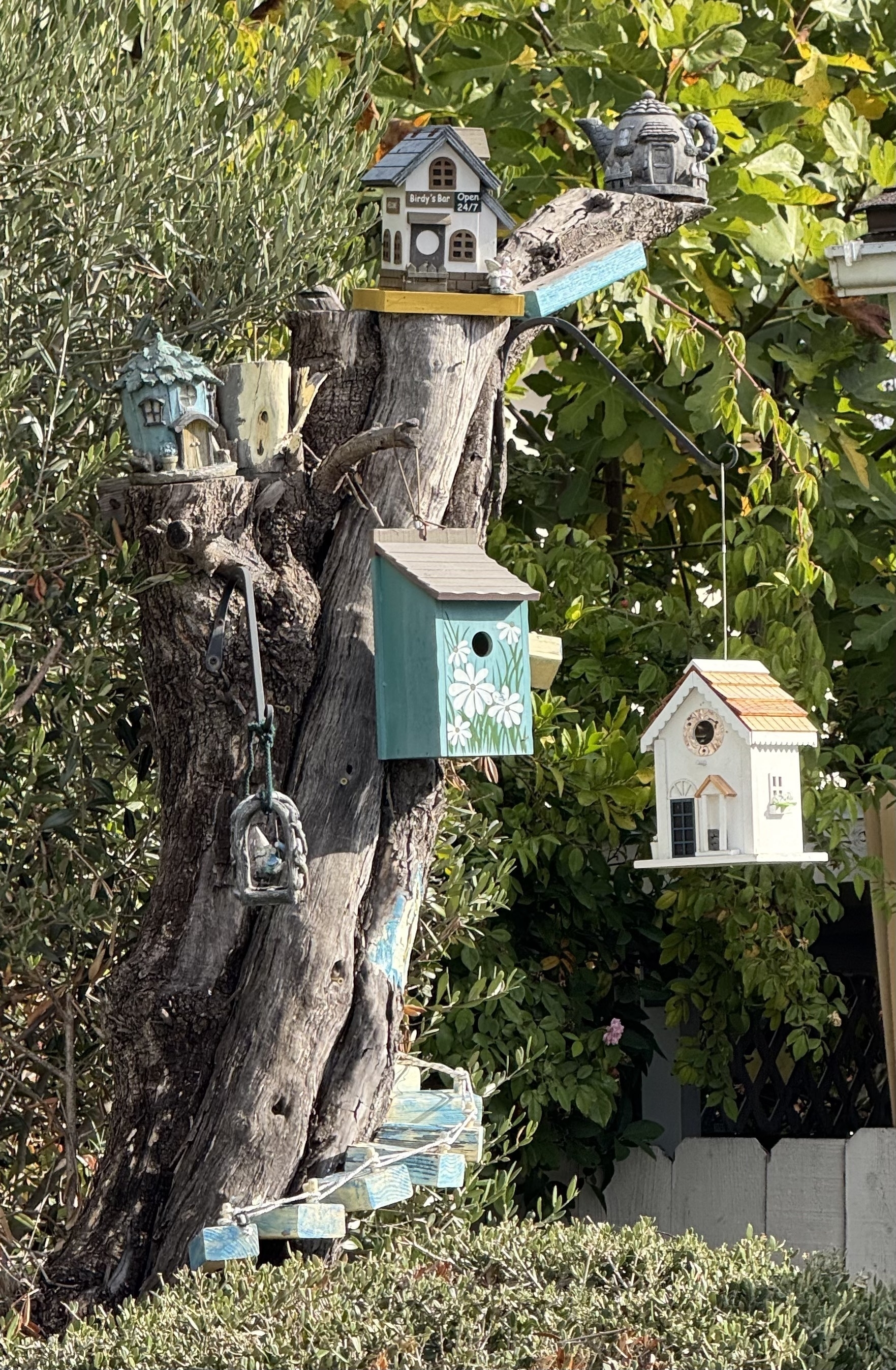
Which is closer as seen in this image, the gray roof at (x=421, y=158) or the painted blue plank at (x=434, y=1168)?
the painted blue plank at (x=434, y=1168)

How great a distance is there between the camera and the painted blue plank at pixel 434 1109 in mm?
4305

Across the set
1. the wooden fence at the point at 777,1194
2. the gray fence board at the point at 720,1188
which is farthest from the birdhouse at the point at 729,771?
the gray fence board at the point at 720,1188

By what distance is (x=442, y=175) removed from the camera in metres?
4.29

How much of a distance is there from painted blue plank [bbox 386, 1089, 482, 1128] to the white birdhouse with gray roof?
1.99 meters

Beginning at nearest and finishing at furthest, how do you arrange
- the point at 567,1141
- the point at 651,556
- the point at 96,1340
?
1. the point at 96,1340
2. the point at 567,1141
3. the point at 651,556

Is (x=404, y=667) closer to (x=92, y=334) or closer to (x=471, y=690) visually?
(x=471, y=690)

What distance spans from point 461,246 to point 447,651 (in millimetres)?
1085

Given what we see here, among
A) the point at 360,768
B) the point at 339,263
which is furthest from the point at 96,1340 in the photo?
the point at 339,263

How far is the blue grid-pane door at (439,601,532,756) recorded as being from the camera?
3906mm

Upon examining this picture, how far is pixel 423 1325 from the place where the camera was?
3828 millimetres

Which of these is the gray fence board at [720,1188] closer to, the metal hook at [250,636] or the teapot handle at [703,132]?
the metal hook at [250,636]

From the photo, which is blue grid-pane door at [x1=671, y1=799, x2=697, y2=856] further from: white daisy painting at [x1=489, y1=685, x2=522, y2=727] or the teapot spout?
the teapot spout

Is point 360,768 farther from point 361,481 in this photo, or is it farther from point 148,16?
point 148,16

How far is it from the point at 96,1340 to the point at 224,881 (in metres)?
1.04
